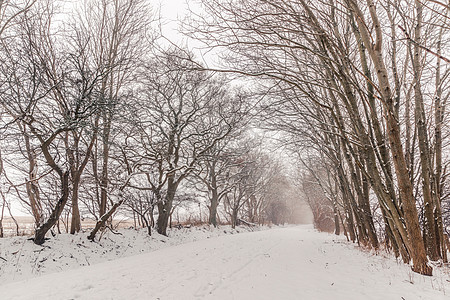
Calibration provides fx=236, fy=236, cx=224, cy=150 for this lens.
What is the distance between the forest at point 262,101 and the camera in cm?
416

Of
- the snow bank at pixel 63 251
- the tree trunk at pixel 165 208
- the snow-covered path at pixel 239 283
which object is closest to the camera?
the snow-covered path at pixel 239 283

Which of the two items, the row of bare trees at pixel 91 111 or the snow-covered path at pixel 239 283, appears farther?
the row of bare trees at pixel 91 111

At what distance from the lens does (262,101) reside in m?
7.62

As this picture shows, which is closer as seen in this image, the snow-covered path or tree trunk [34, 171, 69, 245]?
the snow-covered path

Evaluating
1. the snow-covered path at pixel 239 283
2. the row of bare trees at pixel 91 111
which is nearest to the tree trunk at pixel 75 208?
the row of bare trees at pixel 91 111

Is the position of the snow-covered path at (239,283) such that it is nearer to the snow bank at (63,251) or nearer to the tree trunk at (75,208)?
the snow bank at (63,251)

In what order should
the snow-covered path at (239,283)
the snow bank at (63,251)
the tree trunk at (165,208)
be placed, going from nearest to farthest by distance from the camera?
1. the snow-covered path at (239,283)
2. the snow bank at (63,251)
3. the tree trunk at (165,208)

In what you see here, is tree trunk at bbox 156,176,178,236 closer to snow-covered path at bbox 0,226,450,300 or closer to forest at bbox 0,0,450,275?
forest at bbox 0,0,450,275

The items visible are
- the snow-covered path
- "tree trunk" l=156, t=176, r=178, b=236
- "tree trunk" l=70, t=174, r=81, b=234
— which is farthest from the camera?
"tree trunk" l=156, t=176, r=178, b=236

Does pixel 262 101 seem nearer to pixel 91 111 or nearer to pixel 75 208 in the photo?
pixel 91 111

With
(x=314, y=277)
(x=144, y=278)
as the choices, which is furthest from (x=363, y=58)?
(x=144, y=278)

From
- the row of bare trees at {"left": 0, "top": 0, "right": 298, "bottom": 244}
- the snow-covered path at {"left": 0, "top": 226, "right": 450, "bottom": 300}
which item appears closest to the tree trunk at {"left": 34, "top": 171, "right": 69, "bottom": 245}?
the row of bare trees at {"left": 0, "top": 0, "right": 298, "bottom": 244}

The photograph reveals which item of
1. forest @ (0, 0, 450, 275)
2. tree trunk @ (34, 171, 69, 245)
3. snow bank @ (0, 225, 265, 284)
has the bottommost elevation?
snow bank @ (0, 225, 265, 284)

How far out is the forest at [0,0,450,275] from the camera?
164 inches
